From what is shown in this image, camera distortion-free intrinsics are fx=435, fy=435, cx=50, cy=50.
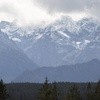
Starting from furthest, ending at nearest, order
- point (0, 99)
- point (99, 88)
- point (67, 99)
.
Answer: point (99, 88) < point (67, 99) < point (0, 99)

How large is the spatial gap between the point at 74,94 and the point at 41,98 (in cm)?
2256

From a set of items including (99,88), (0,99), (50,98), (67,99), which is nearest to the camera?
(0,99)

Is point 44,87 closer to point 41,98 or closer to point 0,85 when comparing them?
point 41,98

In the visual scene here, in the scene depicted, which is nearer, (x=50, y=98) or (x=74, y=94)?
(x=50, y=98)

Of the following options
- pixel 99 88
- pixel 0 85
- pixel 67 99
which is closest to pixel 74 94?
pixel 67 99

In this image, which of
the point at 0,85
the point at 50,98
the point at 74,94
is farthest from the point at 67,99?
the point at 0,85

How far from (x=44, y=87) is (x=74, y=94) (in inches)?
885

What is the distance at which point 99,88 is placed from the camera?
130250mm

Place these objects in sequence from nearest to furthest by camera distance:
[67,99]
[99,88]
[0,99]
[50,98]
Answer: [0,99] → [50,98] → [67,99] → [99,88]

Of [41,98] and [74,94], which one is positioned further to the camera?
[74,94]

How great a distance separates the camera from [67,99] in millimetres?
111875

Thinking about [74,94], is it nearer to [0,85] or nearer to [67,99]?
[67,99]

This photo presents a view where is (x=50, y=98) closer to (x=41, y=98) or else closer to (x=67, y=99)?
(x=41, y=98)

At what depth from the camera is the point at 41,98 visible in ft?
301
